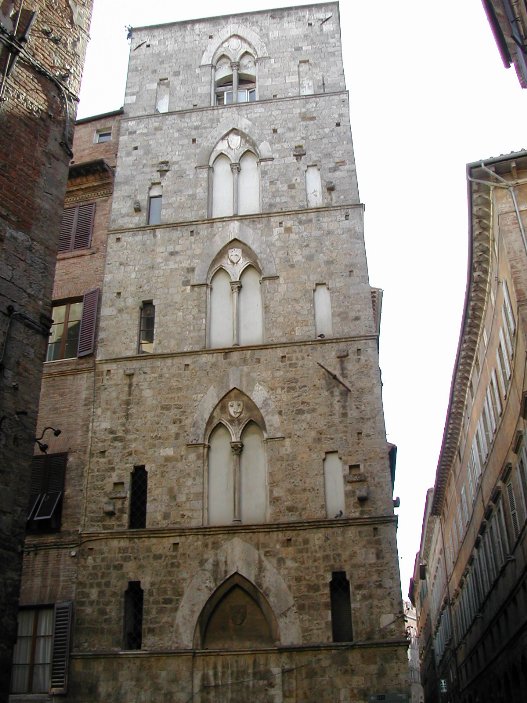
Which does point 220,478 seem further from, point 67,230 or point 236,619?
point 67,230

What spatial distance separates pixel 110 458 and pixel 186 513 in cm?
209

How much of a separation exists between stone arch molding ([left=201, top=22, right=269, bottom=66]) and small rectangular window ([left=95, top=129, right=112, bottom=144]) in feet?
11.0

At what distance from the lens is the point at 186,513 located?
610 inches

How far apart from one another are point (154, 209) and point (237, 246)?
2627 millimetres

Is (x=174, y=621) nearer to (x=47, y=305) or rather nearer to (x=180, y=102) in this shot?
(x=47, y=305)

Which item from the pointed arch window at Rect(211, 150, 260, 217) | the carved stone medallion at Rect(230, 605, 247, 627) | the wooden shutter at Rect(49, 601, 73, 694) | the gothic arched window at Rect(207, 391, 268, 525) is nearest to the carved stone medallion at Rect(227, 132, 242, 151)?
the pointed arch window at Rect(211, 150, 260, 217)

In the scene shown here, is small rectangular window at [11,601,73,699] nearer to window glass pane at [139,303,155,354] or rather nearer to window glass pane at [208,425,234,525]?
window glass pane at [208,425,234,525]

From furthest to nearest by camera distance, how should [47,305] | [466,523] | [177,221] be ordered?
[466,523]
[177,221]
[47,305]

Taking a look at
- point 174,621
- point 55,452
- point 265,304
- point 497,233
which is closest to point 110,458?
point 55,452

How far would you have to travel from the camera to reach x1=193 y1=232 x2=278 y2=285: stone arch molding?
18.1 m

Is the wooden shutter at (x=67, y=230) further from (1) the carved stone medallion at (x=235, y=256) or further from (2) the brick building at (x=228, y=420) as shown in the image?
(1) the carved stone medallion at (x=235, y=256)

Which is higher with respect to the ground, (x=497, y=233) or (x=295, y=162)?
(x=295, y=162)

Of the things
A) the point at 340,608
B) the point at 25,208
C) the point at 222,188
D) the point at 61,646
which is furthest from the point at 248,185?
the point at 61,646

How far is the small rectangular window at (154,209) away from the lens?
19.5 metres
